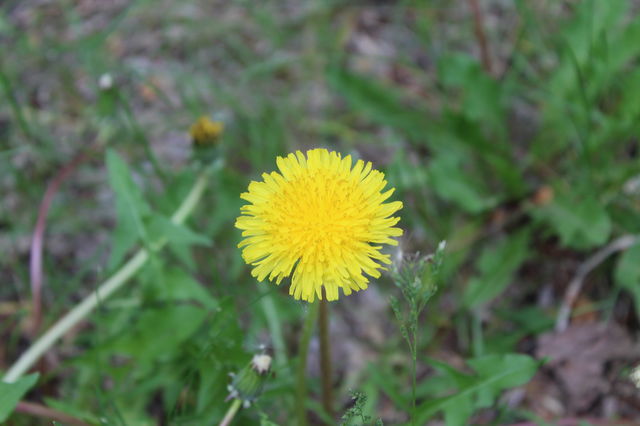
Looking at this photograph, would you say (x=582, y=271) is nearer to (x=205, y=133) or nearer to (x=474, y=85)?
(x=474, y=85)

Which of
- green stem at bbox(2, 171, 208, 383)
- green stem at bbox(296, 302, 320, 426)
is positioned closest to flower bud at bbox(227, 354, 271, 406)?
green stem at bbox(296, 302, 320, 426)

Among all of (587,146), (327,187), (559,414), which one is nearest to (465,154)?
(587,146)

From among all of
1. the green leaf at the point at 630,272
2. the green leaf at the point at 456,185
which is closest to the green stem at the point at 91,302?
the green leaf at the point at 456,185

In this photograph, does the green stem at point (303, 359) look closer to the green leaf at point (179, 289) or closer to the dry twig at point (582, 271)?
the green leaf at point (179, 289)

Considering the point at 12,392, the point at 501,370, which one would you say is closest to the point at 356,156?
the point at 501,370

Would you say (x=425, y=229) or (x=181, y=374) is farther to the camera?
(x=425, y=229)

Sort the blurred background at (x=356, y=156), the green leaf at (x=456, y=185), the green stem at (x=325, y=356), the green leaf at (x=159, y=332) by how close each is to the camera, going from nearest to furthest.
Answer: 1. the green stem at (x=325, y=356)
2. the green leaf at (x=159, y=332)
3. the blurred background at (x=356, y=156)
4. the green leaf at (x=456, y=185)

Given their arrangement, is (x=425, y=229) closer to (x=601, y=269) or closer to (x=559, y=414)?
(x=601, y=269)
